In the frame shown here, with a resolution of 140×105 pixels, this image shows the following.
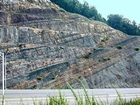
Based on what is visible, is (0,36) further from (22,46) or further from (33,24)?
(33,24)

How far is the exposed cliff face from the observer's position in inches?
1574

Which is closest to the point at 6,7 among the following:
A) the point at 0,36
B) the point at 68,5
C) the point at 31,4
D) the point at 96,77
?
the point at 31,4

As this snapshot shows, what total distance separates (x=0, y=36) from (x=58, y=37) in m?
9.75

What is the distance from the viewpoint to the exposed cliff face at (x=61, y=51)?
40.0 meters

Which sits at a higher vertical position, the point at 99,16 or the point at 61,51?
the point at 99,16

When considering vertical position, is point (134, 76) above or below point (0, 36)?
below

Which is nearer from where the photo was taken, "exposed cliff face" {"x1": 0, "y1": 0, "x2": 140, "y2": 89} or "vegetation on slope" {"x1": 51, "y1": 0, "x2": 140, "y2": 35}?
"exposed cliff face" {"x1": 0, "y1": 0, "x2": 140, "y2": 89}

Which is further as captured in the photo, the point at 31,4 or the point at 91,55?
the point at 31,4

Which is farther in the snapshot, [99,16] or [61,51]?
[99,16]

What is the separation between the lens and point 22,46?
43844mm

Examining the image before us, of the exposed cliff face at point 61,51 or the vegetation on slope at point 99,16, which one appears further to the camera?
the vegetation on slope at point 99,16

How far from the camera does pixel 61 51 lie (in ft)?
150

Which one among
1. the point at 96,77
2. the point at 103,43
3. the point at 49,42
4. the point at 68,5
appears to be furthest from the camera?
the point at 68,5

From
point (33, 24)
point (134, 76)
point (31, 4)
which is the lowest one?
point (134, 76)
